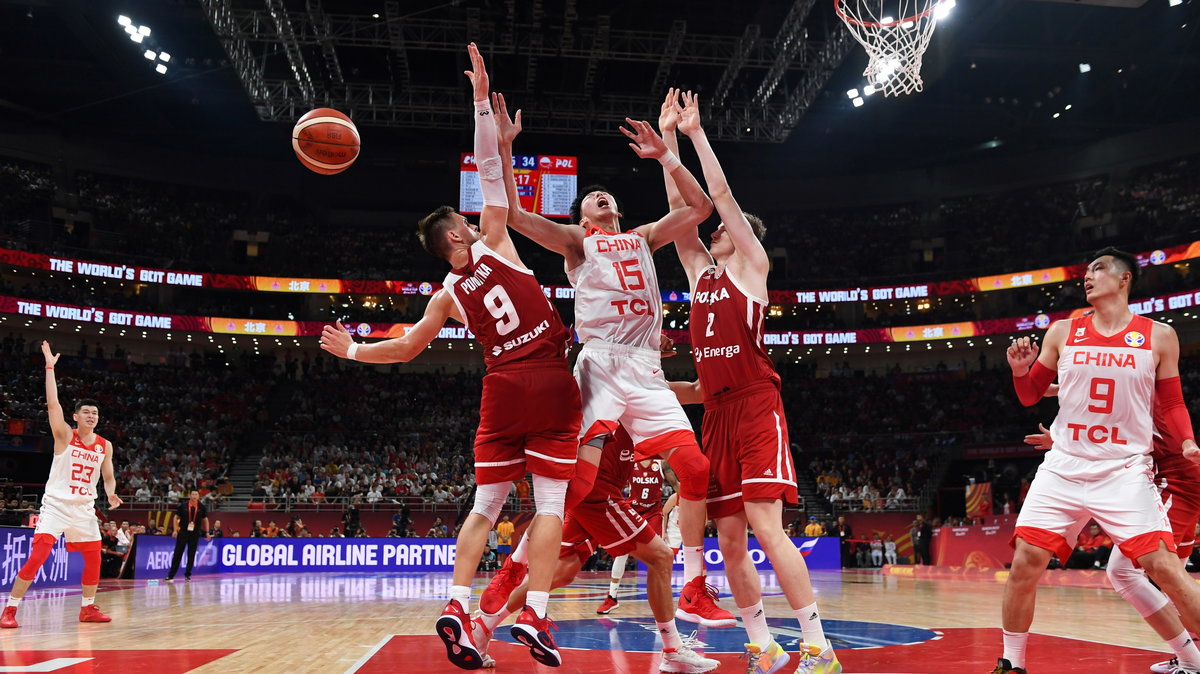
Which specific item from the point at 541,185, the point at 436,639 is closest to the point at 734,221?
the point at 436,639

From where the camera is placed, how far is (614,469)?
566cm

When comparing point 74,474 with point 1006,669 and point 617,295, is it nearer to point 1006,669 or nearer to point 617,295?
point 617,295

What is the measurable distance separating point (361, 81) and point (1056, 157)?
92.7 feet

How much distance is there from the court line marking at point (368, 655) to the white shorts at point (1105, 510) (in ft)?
11.6

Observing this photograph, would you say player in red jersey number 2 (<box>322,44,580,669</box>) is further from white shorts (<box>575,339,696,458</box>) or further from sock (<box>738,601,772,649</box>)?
sock (<box>738,601,772,649</box>)

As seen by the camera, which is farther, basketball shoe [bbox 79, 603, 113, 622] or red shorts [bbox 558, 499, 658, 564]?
basketball shoe [bbox 79, 603, 113, 622]

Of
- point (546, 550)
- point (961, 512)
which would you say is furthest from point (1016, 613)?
point (961, 512)

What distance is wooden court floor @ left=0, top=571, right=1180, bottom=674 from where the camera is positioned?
5.15 metres

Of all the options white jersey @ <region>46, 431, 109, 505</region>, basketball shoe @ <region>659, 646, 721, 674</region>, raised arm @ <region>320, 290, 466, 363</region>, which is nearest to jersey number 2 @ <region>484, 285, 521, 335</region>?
raised arm @ <region>320, 290, 466, 363</region>

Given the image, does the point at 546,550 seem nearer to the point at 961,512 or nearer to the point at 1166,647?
the point at 1166,647

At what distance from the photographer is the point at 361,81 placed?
31125 millimetres

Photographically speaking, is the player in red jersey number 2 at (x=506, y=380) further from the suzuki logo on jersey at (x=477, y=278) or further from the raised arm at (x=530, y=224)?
the raised arm at (x=530, y=224)

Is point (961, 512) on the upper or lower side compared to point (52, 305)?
lower

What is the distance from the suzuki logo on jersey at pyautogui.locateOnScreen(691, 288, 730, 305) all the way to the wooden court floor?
2.07 metres
